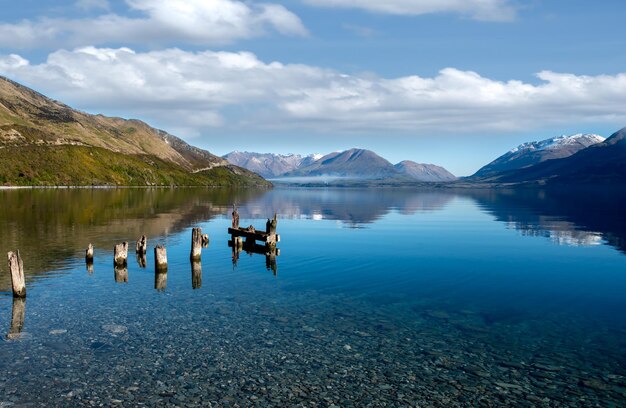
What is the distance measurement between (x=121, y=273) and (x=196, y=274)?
5875 millimetres

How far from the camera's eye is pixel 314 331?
83.4 ft

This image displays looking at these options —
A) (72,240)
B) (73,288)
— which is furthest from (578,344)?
(72,240)

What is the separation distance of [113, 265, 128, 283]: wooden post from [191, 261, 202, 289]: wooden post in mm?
5056

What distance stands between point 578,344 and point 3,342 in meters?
28.1

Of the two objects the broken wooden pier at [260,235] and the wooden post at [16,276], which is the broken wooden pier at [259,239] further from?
the wooden post at [16,276]

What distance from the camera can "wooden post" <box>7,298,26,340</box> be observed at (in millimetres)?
23859

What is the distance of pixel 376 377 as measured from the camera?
19.9 m

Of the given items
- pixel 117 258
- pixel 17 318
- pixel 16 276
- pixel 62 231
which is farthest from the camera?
pixel 62 231

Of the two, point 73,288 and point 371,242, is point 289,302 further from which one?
point 371,242

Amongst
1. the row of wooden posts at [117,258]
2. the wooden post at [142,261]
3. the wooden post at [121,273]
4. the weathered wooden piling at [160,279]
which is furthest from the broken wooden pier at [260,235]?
Answer: the wooden post at [121,273]

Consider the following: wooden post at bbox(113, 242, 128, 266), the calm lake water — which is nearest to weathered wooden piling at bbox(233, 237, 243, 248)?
the calm lake water

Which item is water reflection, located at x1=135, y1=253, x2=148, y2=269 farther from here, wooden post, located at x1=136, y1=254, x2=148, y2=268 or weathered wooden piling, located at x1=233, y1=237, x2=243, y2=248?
weathered wooden piling, located at x1=233, y1=237, x2=243, y2=248

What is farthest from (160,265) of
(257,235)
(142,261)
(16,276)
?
(257,235)

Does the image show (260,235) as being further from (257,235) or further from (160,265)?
(160,265)
